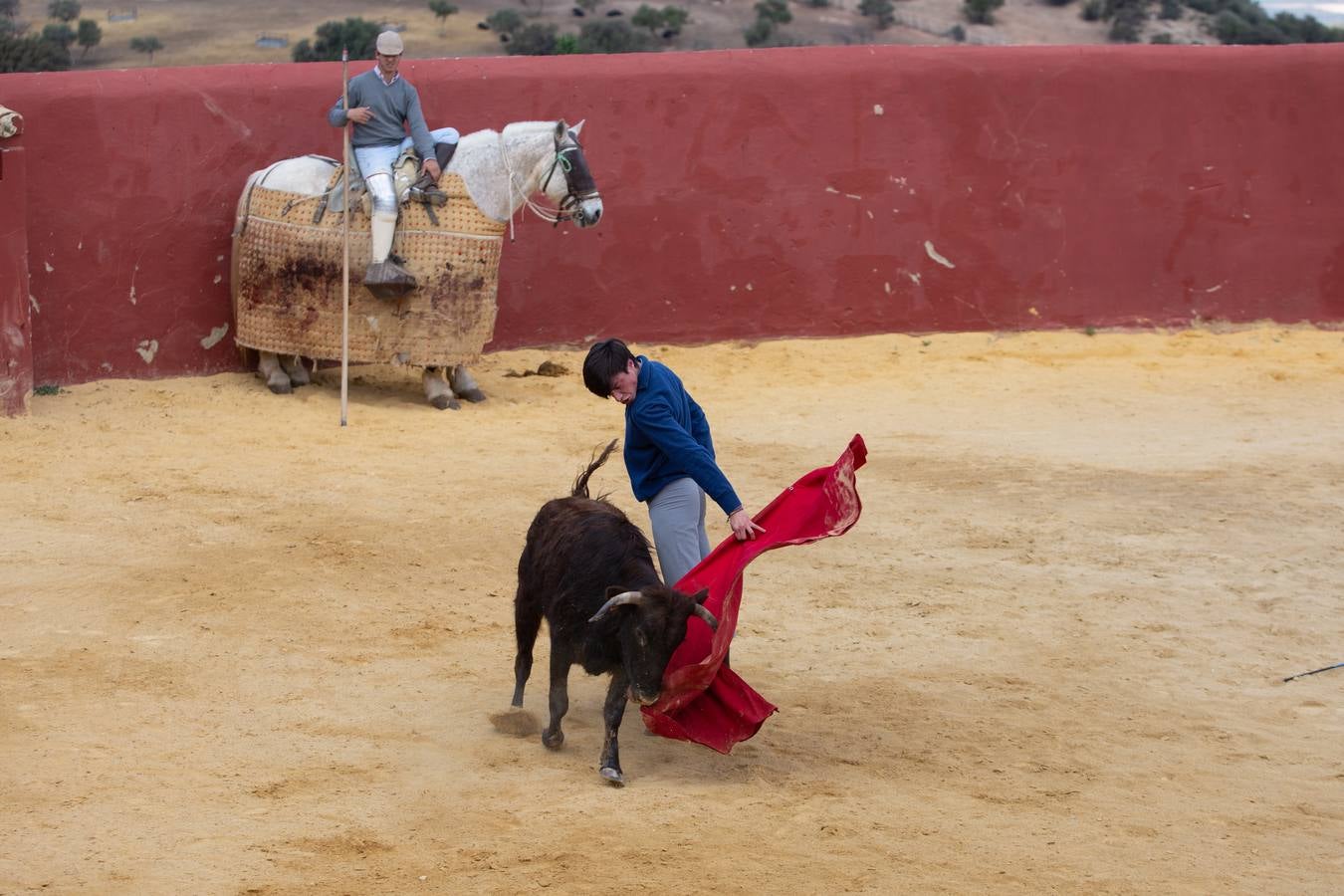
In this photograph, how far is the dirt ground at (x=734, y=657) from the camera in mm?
5047

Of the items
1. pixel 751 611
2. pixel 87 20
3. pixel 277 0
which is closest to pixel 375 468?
pixel 751 611

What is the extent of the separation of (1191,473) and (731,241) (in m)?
4.83

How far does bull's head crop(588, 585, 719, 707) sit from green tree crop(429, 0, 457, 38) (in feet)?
121

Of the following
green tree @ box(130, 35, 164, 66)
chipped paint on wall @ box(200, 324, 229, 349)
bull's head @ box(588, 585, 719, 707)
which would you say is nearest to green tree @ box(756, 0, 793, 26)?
green tree @ box(130, 35, 164, 66)

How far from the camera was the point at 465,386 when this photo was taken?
11750mm

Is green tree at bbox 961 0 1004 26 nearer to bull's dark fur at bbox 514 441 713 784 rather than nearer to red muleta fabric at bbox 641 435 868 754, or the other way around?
bull's dark fur at bbox 514 441 713 784

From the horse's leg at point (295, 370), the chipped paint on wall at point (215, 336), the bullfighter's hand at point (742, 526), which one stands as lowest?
the horse's leg at point (295, 370)

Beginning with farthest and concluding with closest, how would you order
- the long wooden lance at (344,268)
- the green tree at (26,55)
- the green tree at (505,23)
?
1. the green tree at (505,23)
2. the green tree at (26,55)
3. the long wooden lance at (344,268)

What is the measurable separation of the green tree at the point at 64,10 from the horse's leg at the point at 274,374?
3122 centimetres

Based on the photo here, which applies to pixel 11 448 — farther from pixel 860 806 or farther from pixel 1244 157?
pixel 1244 157

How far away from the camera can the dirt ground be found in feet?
16.6

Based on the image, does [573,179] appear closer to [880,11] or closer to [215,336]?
[215,336]

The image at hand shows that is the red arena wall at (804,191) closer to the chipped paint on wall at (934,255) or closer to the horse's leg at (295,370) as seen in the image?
the chipped paint on wall at (934,255)

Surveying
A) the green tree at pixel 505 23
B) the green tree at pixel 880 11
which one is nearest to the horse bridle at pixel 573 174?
the green tree at pixel 505 23
